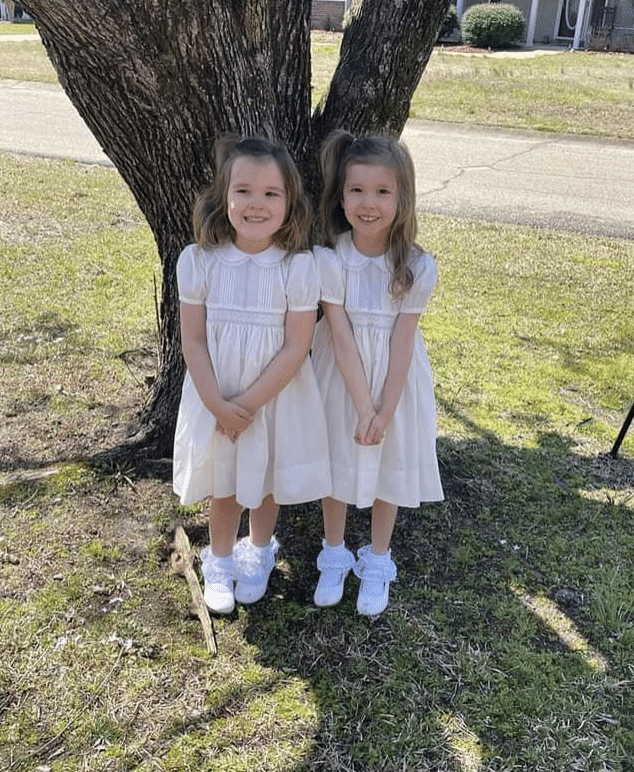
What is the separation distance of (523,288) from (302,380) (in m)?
3.88

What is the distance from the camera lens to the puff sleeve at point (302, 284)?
2.42m

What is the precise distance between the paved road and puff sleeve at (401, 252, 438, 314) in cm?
582

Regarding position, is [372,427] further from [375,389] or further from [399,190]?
[399,190]

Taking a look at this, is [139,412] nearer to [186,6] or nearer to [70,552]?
[70,552]

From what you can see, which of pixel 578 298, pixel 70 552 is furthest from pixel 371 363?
pixel 578 298

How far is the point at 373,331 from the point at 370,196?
41 cm

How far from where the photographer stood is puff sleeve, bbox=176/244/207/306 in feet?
8.06

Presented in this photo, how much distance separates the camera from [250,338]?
8.11ft

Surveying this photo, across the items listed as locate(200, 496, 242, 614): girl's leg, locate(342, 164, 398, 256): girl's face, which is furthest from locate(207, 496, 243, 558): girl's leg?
locate(342, 164, 398, 256): girl's face

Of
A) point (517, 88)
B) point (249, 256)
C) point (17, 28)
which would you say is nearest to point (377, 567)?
point (249, 256)

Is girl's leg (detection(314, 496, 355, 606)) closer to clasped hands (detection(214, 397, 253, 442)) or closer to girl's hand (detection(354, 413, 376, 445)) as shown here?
girl's hand (detection(354, 413, 376, 445))

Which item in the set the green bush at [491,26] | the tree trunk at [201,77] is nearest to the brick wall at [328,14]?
the green bush at [491,26]

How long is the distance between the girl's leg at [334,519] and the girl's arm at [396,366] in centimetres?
39

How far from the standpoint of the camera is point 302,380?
254 cm
